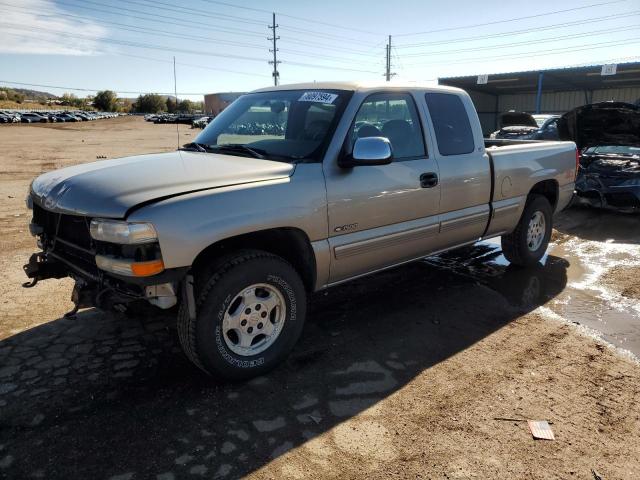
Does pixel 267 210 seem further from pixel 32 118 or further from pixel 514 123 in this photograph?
pixel 32 118

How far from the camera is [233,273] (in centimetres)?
310

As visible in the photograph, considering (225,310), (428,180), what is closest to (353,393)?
(225,310)

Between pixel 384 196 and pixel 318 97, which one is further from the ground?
pixel 318 97

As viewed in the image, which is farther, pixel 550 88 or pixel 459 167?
pixel 550 88

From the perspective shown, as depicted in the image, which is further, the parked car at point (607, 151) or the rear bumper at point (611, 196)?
the parked car at point (607, 151)

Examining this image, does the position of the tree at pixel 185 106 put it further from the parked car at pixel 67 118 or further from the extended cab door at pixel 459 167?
the extended cab door at pixel 459 167

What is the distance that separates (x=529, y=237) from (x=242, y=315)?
12.7 feet

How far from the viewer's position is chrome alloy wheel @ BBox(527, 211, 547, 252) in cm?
575

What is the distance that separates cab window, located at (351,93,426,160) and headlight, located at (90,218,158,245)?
5.66ft

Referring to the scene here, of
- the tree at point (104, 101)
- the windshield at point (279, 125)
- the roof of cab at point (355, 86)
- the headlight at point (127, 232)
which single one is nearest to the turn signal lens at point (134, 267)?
the headlight at point (127, 232)

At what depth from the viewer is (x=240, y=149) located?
391cm

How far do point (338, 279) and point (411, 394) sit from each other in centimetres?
101

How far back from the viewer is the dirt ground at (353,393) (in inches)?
102

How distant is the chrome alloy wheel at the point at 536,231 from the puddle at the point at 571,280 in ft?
0.90
